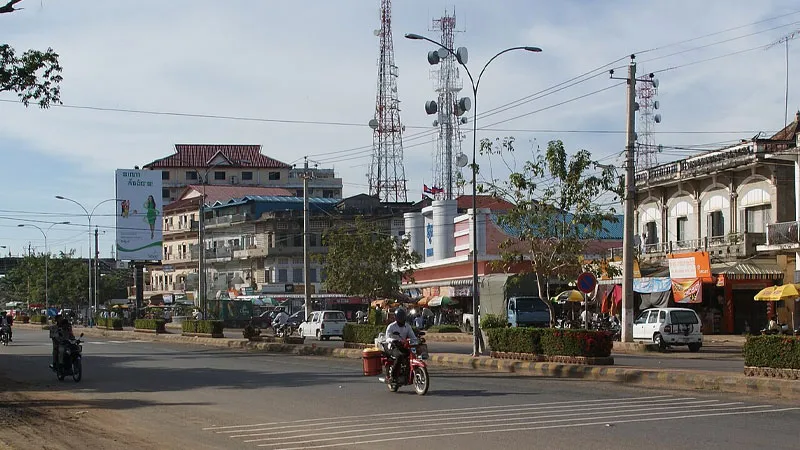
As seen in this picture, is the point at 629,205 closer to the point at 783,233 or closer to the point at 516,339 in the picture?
the point at 516,339

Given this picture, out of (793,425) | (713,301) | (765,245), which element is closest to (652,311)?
(765,245)

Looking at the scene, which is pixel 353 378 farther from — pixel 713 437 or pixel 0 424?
pixel 713 437

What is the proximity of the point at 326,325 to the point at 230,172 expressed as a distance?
7684 centimetres

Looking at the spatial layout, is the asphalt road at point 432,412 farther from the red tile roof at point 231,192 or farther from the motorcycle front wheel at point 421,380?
the red tile roof at point 231,192

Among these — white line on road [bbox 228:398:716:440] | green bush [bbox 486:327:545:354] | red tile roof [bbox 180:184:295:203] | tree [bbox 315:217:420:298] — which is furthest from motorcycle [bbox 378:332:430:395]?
red tile roof [bbox 180:184:295:203]

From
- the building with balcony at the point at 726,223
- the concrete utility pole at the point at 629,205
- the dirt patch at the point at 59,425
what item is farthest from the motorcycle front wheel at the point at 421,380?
the building with balcony at the point at 726,223

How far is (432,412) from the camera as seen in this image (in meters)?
15.4

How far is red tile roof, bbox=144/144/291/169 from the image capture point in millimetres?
123062

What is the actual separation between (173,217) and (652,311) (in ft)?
256

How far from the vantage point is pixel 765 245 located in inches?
1641

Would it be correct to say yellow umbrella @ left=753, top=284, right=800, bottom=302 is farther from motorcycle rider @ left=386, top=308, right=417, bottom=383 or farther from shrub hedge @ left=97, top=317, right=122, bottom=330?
shrub hedge @ left=97, top=317, right=122, bottom=330

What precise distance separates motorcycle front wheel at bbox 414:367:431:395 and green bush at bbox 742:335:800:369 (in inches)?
272

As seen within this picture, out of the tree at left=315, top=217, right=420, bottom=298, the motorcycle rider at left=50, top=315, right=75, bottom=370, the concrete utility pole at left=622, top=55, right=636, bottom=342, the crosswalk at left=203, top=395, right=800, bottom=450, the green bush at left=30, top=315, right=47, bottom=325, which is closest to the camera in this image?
the crosswalk at left=203, top=395, right=800, bottom=450

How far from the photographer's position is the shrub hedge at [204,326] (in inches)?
1890
